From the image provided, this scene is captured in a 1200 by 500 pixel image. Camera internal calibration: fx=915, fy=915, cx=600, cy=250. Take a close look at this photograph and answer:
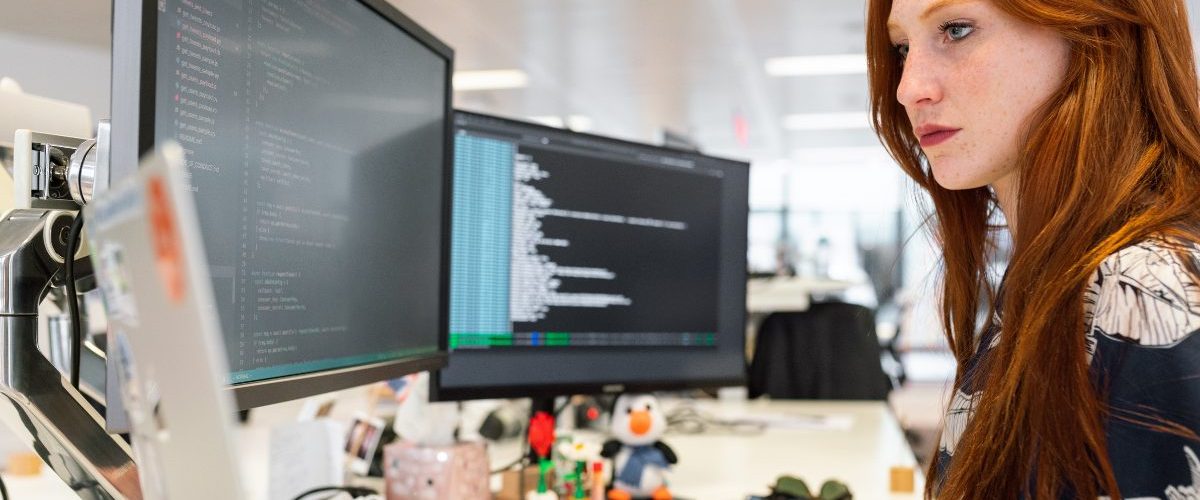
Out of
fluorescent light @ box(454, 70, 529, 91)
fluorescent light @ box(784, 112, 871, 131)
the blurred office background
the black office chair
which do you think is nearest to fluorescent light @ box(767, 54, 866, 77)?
the blurred office background

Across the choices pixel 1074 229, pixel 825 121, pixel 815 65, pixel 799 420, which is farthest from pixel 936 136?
pixel 825 121

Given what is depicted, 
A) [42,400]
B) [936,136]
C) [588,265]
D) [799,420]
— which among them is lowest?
[799,420]

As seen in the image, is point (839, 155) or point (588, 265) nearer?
point (588, 265)

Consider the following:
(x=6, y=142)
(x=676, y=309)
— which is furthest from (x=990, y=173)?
(x=6, y=142)

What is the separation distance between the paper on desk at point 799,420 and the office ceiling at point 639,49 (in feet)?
9.78

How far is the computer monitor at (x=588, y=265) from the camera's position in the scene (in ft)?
4.10

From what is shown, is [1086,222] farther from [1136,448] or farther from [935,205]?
[935,205]

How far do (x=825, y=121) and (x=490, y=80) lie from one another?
353cm

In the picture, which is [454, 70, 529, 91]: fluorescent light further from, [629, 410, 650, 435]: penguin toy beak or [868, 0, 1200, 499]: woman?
[868, 0, 1200, 499]: woman

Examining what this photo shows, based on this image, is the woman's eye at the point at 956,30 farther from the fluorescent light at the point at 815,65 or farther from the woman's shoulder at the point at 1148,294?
the fluorescent light at the point at 815,65

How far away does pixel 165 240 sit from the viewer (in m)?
0.25

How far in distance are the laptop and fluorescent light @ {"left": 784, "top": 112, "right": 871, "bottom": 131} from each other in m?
8.72

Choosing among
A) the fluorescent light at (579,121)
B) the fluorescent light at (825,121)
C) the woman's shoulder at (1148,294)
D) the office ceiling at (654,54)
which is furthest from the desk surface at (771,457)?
the fluorescent light at (825,121)

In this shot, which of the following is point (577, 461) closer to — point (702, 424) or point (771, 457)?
point (771, 457)
